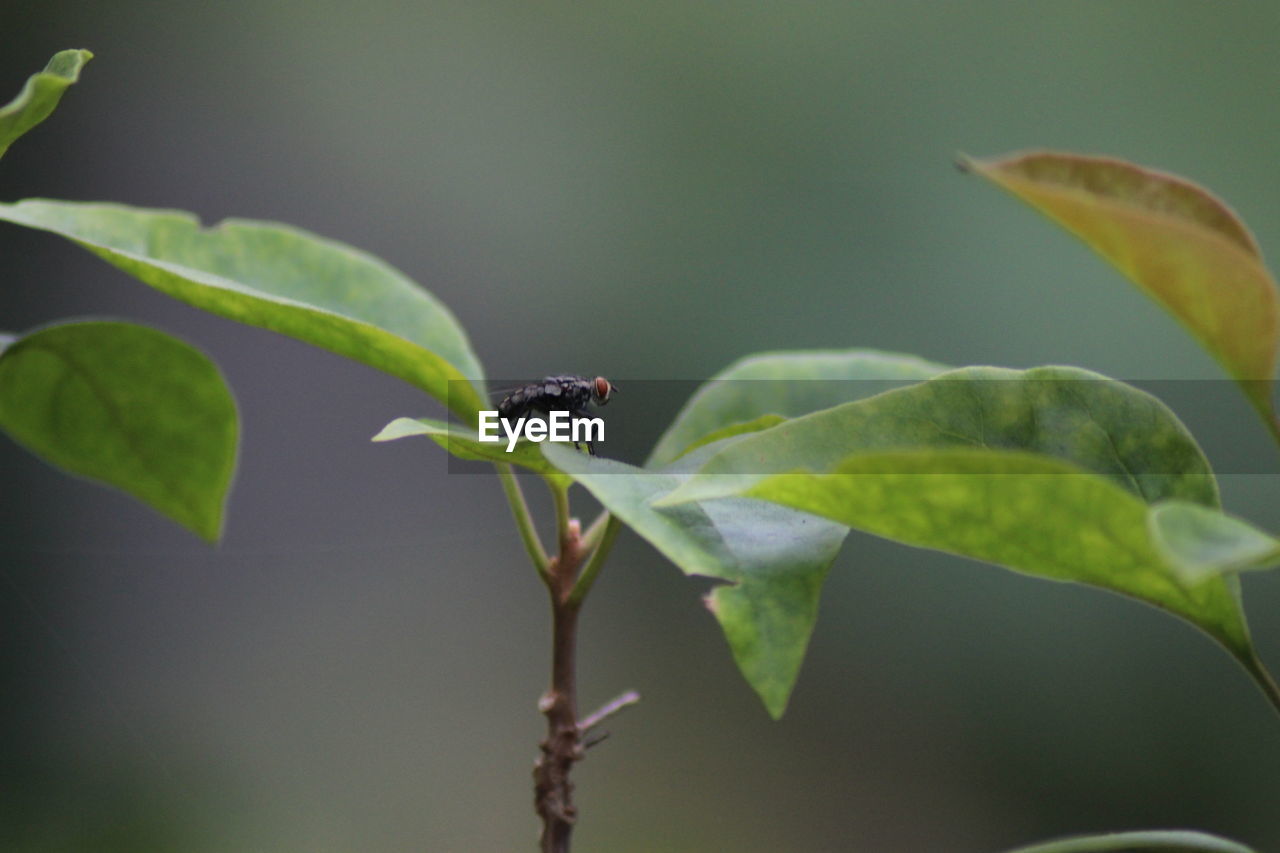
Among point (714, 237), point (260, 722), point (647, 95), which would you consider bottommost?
point (260, 722)

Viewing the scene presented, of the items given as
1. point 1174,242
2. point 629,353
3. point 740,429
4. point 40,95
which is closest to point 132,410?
point 40,95

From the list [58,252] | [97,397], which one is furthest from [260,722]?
[97,397]

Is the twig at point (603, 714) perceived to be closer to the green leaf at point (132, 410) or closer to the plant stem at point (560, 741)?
the plant stem at point (560, 741)

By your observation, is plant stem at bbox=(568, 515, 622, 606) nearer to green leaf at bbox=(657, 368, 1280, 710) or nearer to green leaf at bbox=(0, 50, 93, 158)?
green leaf at bbox=(657, 368, 1280, 710)

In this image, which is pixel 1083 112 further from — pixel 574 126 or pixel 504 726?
pixel 504 726

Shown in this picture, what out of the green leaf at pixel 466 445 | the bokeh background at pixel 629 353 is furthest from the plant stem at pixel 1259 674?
the bokeh background at pixel 629 353

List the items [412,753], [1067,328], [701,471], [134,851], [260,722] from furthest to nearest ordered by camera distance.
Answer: [1067,328] < [412,753] < [260,722] < [134,851] < [701,471]

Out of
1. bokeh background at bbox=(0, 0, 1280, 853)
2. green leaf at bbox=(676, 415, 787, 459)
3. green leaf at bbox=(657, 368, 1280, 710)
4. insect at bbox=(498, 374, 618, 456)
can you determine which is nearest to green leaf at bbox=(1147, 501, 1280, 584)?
green leaf at bbox=(657, 368, 1280, 710)
